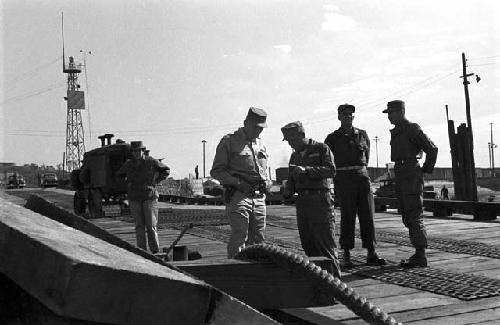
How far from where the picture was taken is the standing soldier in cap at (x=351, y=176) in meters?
5.69

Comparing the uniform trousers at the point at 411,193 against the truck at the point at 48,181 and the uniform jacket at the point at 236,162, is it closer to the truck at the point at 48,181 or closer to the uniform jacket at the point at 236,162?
the uniform jacket at the point at 236,162

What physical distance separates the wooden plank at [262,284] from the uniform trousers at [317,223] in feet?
7.61

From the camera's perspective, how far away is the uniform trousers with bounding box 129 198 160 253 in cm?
720

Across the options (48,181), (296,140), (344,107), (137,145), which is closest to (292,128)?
(296,140)

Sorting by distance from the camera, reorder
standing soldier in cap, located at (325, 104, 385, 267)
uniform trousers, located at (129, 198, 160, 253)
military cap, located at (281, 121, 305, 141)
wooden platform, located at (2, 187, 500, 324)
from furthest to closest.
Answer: uniform trousers, located at (129, 198, 160, 253) < standing soldier in cap, located at (325, 104, 385, 267) < military cap, located at (281, 121, 305, 141) < wooden platform, located at (2, 187, 500, 324)

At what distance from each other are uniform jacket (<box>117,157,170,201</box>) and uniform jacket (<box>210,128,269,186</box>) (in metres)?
2.98

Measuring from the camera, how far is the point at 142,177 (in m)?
7.36

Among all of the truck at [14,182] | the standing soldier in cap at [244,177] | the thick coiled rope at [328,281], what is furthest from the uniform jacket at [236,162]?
the truck at [14,182]

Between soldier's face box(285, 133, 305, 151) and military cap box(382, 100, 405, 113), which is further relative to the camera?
military cap box(382, 100, 405, 113)

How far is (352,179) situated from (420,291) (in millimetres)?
1805

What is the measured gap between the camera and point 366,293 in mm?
4207

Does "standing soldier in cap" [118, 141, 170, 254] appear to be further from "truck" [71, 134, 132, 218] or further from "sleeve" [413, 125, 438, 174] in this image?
"truck" [71, 134, 132, 218]

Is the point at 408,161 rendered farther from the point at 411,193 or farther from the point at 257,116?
the point at 257,116

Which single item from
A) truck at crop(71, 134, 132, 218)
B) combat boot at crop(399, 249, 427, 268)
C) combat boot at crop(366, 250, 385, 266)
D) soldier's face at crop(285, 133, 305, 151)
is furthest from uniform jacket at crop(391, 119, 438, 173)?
truck at crop(71, 134, 132, 218)
